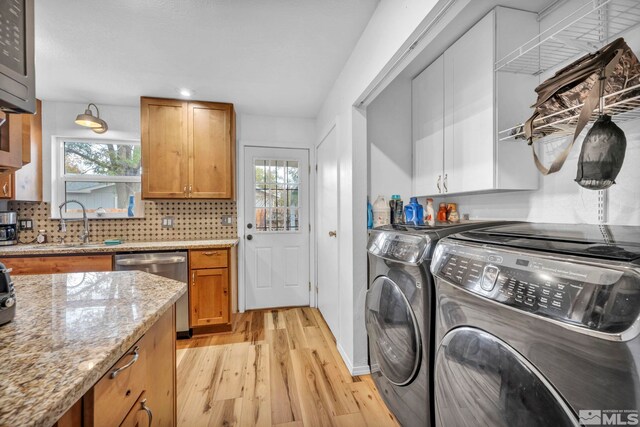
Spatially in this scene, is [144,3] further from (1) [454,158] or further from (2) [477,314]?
(2) [477,314]

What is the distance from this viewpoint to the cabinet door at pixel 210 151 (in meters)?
2.86

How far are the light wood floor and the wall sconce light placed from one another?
2.29 meters

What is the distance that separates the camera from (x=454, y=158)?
5.69 ft

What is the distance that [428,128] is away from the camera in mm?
2033

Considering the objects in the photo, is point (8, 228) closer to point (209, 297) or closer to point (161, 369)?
point (209, 297)

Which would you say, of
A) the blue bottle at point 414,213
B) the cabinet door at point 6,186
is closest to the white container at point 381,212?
the blue bottle at point 414,213

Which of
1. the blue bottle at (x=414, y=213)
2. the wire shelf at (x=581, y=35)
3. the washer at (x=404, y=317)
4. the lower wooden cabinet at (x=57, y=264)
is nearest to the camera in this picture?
the wire shelf at (x=581, y=35)

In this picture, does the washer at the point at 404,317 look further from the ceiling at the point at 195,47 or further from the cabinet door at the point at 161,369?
the ceiling at the point at 195,47

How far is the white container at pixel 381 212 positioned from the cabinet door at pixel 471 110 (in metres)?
0.52

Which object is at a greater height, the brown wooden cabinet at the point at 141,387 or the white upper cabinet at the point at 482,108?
the white upper cabinet at the point at 482,108

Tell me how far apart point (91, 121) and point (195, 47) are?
4.78 ft

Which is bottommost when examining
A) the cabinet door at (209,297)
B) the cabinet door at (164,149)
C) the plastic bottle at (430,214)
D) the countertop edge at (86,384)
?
the cabinet door at (209,297)

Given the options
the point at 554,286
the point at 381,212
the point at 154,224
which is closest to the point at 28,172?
the point at 154,224

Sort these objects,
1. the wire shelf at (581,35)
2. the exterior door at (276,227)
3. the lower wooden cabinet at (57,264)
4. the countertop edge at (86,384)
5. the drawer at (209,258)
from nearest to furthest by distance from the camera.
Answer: the countertop edge at (86,384)
the wire shelf at (581,35)
the lower wooden cabinet at (57,264)
the drawer at (209,258)
the exterior door at (276,227)
